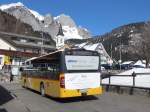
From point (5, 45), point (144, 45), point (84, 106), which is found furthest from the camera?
point (5, 45)

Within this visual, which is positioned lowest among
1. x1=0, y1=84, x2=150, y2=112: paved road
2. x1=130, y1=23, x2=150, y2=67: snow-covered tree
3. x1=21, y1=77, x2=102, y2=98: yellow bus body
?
x1=0, y1=84, x2=150, y2=112: paved road

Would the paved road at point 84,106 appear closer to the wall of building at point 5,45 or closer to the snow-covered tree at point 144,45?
the snow-covered tree at point 144,45

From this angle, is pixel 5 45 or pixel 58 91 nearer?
pixel 58 91

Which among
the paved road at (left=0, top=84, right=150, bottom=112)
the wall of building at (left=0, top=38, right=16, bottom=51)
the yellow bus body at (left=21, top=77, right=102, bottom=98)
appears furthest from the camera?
the wall of building at (left=0, top=38, right=16, bottom=51)

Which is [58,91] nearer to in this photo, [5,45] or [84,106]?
[84,106]

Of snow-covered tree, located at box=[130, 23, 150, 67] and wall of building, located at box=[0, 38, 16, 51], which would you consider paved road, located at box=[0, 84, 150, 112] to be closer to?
snow-covered tree, located at box=[130, 23, 150, 67]

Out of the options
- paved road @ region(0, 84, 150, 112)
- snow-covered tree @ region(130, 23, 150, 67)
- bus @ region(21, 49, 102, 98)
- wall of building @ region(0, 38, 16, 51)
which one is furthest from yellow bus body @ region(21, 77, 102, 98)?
snow-covered tree @ region(130, 23, 150, 67)

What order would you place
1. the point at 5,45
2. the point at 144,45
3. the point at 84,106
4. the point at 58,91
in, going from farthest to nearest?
the point at 5,45 → the point at 144,45 → the point at 58,91 → the point at 84,106

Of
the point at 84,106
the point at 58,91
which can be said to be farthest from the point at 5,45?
the point at 84,106

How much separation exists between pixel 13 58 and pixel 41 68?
197 feet

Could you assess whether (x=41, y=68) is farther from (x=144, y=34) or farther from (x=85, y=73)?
(x=144, y=34)

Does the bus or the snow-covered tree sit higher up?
the snow-covered tree

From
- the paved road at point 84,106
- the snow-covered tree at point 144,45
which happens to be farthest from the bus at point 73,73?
the snow-covered tree at point 144,45

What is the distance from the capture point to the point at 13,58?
265 feet
